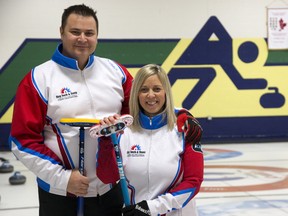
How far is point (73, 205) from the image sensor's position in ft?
5.77

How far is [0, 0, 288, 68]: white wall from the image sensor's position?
301 inches

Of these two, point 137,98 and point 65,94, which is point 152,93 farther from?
point 65,94

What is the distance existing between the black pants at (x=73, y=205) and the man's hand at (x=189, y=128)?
37 cm

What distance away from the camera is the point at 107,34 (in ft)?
25.8

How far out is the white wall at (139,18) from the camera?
7.65 meters

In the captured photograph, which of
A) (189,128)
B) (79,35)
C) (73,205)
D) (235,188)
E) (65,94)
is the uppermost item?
(79,35)

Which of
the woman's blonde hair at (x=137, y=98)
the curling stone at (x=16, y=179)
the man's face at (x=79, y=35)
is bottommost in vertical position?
the curling stone at (x=16, y=179)

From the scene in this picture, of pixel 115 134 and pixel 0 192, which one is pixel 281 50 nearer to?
pixel 0 192

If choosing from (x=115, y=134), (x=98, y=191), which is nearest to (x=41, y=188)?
(x=98, y=191)

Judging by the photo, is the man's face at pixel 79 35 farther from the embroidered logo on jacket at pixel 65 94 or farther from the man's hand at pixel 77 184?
the man's hand at pixel 77 184

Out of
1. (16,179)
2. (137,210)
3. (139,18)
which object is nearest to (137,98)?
(137,210)

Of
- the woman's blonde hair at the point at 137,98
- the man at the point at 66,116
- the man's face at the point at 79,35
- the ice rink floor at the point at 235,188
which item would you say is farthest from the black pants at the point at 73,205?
the ice rink floor at the point at 235,188

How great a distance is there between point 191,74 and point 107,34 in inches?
64.8

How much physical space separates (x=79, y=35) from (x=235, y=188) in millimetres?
3096
